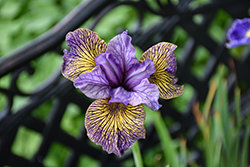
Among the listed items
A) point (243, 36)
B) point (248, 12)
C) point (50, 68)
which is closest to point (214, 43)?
point (248, 12)

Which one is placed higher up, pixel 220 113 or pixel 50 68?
pixel 50 68

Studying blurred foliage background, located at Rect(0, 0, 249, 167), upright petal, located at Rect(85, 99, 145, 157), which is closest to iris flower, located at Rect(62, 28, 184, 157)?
upright petal, located at Rect(85, 99, 145, 157)

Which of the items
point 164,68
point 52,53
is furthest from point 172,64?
point 52,53

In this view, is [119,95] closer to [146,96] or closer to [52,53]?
[146,96]

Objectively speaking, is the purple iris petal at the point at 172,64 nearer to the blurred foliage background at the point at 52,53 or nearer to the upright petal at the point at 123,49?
the upright petal at the point at 123,49

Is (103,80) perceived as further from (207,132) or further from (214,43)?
(214,43)

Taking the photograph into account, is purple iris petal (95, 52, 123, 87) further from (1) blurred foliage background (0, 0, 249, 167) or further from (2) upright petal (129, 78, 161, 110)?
(1) blurred foliage background (0, 0, 249, 167)
